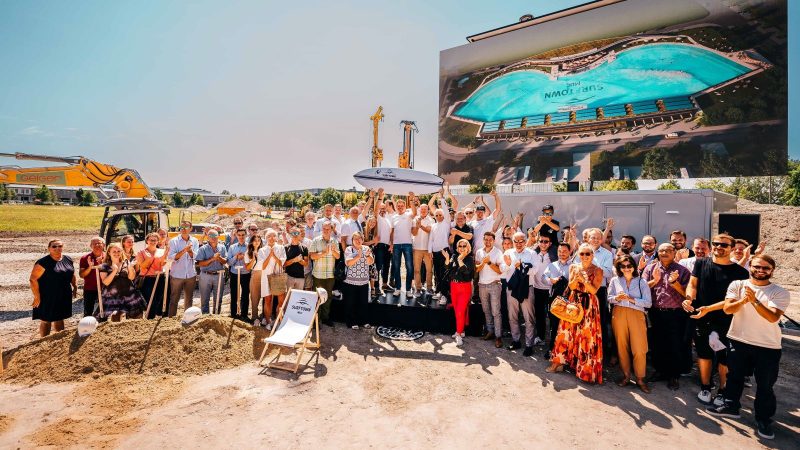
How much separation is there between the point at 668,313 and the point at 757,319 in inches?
44.4

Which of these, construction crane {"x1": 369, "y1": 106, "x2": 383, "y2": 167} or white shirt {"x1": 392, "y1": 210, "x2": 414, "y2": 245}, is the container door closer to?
white shirt {"x1": 392, "y1": 210, "x2": 414, "y2": 245}

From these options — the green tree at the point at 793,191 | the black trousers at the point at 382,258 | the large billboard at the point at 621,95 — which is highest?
the large billboard at the point at 621,95

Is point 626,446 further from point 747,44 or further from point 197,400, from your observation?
point 747,44

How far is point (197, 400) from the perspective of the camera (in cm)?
449

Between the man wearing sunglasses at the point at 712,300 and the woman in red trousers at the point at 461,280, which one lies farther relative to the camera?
A: the woman in red trousers at the point at 461,280

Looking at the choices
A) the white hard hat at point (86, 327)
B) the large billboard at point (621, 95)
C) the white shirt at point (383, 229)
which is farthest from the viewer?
the large billboard at point (621, 95)

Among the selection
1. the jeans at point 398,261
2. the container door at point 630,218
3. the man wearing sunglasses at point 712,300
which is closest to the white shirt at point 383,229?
the jeans at point 398,261

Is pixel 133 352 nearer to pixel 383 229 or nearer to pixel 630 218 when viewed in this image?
pixel 383 229

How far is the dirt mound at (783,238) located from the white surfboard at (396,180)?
15.0 metres

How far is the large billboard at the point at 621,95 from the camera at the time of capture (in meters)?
17.8

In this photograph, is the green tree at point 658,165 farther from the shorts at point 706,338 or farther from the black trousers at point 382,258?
the black trousers at point 382,258

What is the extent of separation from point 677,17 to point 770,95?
6.72 meters

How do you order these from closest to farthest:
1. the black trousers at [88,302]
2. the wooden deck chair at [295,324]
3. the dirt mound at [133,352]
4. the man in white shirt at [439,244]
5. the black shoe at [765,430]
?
the black shoe at [765,430] → the dirt mound at [133,352] → the wooden deck chair at [295,324] → the black trousers at [88,302] → the man in white shirt at [439,244]

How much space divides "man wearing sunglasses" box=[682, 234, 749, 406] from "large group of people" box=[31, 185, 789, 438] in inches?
0.6
